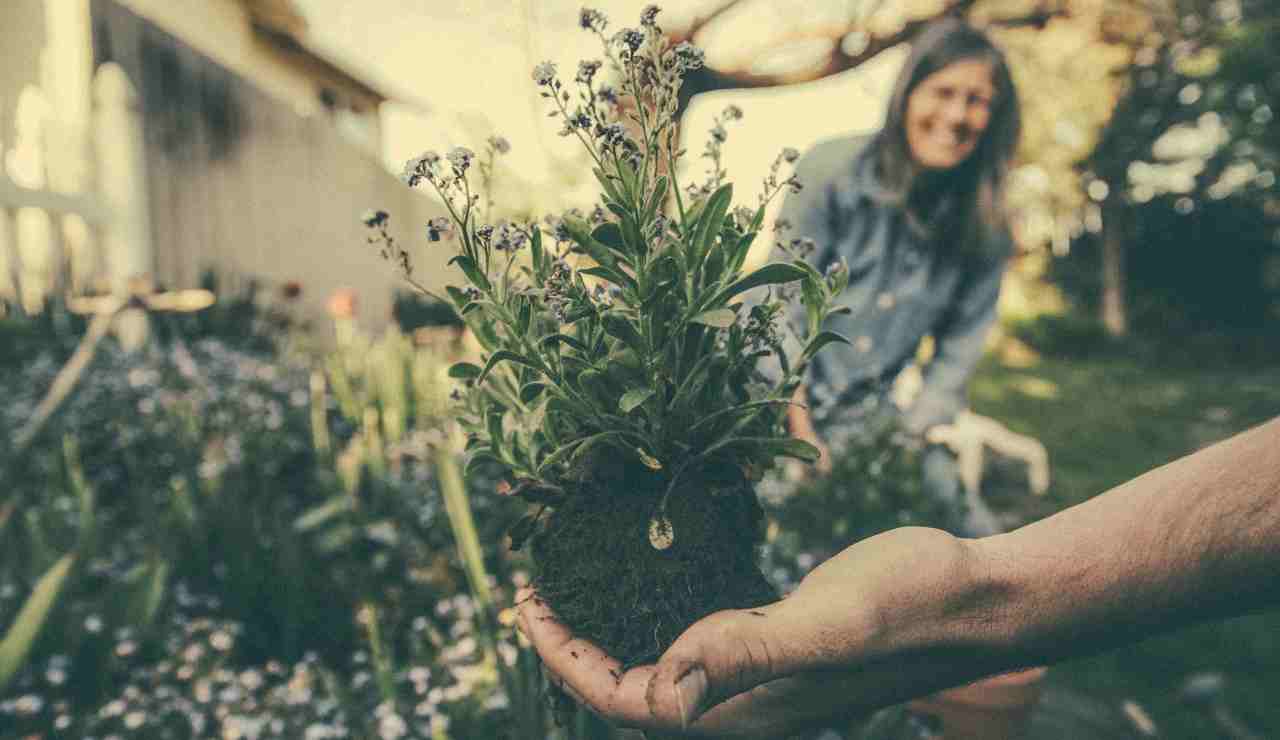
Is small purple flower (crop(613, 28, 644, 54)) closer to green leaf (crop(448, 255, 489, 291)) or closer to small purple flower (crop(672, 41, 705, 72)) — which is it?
small purple flower (crop(672, 41, 705, 72))

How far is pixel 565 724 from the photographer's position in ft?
3.24

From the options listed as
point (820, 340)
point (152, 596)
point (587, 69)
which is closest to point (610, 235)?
point (587, 69)

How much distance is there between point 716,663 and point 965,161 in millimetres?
1993

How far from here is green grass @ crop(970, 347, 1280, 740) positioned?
8.04ft

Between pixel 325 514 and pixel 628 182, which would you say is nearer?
pixel 628 182

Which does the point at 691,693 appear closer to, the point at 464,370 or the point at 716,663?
the point at 716,663

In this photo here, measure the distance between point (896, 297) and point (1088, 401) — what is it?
650cm

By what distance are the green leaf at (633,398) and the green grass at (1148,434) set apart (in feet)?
7.00

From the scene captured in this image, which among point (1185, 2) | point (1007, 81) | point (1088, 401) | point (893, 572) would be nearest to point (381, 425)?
point (1007, 81)

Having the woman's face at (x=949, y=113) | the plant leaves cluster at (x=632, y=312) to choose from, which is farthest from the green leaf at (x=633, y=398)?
the woman's face at (x=949, y=113)

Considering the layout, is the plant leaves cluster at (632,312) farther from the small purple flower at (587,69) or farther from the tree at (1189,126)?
the tree at (1189,126)

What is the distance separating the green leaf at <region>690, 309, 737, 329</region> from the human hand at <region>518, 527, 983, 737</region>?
268 millimetres

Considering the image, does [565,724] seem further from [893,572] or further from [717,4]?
[717,4]

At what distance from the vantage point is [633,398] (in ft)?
2.56
